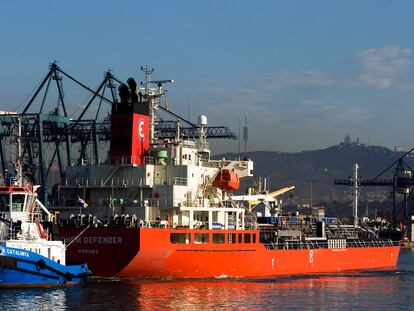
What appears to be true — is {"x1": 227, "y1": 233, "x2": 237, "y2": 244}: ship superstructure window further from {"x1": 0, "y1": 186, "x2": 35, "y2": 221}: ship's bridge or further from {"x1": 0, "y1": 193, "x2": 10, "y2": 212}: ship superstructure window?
{"x1": 0, "y1": 193, "x2": 10, "y2": 212}: ship superstructure window

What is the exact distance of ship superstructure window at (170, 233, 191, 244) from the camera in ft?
190

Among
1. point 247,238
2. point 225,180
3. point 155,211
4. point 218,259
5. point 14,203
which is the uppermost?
point 225,180

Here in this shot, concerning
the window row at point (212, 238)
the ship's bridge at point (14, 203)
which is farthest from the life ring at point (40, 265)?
the window row at point (212, 238)

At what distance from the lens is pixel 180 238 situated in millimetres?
58500

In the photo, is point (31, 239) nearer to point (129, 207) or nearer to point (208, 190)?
point (129, 207)

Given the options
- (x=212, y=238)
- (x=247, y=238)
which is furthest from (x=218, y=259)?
(x=247, y=238)

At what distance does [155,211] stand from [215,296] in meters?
9.51

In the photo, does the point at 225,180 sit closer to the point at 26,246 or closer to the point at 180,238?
the point at 180,238

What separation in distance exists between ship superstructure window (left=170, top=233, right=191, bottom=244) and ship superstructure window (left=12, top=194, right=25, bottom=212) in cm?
987

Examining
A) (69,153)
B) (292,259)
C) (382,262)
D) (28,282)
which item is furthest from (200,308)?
(69,153)

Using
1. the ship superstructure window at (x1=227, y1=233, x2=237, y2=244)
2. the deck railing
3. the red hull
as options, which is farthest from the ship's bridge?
the deck railing

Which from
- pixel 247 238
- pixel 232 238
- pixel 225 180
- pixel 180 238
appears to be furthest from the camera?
pixel 247 238

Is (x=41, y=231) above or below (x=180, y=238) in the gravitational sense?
above

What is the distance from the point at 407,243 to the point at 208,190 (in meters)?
126
